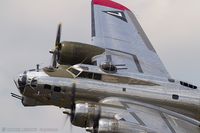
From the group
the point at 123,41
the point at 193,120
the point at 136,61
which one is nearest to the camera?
the point at 193,120

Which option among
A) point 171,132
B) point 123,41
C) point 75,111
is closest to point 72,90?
point 75,111

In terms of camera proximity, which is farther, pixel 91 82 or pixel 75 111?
pixel 91 82

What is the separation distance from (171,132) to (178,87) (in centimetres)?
479

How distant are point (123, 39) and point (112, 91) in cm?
799

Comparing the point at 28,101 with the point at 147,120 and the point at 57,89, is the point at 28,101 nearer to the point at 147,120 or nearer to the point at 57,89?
the point at 57,89

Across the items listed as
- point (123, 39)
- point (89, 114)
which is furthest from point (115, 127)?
point (123, 39)

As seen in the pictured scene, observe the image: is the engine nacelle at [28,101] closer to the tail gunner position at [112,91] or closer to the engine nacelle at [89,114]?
the tail gunner position at [112,91]

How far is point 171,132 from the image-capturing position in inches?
1007

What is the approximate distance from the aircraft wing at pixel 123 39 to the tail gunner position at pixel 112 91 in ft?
0.29

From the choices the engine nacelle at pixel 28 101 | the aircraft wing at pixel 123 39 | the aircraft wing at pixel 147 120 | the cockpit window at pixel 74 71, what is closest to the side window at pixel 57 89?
the cockpit window at pixel 74 71

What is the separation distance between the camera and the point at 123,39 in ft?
119

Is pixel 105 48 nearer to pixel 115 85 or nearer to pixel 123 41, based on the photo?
pixel 123 41

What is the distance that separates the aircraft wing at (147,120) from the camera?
2391 centimetres

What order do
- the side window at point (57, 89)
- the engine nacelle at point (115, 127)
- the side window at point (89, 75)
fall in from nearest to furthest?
the engine nacelle at point (115, 127)
the side window at point (57, 89)
the side window at point (89, 75)
